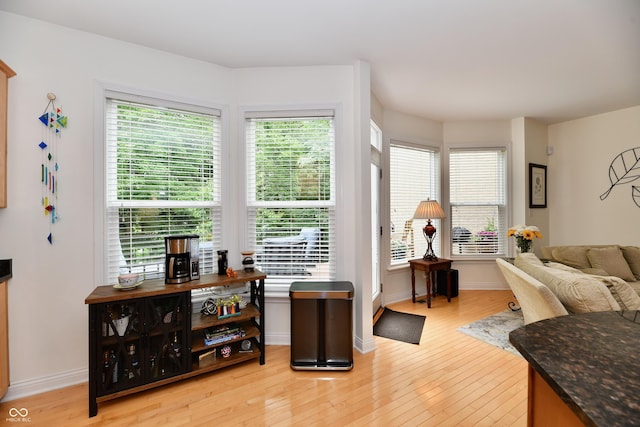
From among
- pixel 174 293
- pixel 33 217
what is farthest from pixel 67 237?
pixel 174 293

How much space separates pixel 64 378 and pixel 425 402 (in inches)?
105

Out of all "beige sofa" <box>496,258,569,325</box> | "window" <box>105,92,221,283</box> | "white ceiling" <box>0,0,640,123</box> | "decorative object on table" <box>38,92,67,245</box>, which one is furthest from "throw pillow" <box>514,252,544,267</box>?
"decorative object on table" <box>38,92,67,245</box>

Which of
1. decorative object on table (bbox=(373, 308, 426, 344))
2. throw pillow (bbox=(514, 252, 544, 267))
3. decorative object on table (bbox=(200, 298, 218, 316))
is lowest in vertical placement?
decorative object on table (bbox=(373, 308, 426, 344))

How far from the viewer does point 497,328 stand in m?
3.07

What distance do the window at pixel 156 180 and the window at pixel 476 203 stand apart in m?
3.67

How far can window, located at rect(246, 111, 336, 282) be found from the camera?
274cm

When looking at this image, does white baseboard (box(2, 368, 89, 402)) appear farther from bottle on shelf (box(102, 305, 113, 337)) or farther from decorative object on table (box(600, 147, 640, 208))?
decorative object on table (box(600, 147, 640, 208))

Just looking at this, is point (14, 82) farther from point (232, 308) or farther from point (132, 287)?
point (232, 308)

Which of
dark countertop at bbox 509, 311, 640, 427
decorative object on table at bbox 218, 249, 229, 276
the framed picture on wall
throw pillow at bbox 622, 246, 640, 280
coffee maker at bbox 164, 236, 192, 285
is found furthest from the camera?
the framed picture on wall

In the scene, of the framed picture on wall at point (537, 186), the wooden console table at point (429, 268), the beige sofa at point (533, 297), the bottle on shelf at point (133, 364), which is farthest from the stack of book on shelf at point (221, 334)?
the framed picture on wall at point (537, 186)

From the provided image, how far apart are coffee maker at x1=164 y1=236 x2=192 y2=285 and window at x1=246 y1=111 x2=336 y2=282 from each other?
0.66 meters

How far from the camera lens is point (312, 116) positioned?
2.70m

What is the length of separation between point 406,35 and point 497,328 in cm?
312

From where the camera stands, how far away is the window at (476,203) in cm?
446
